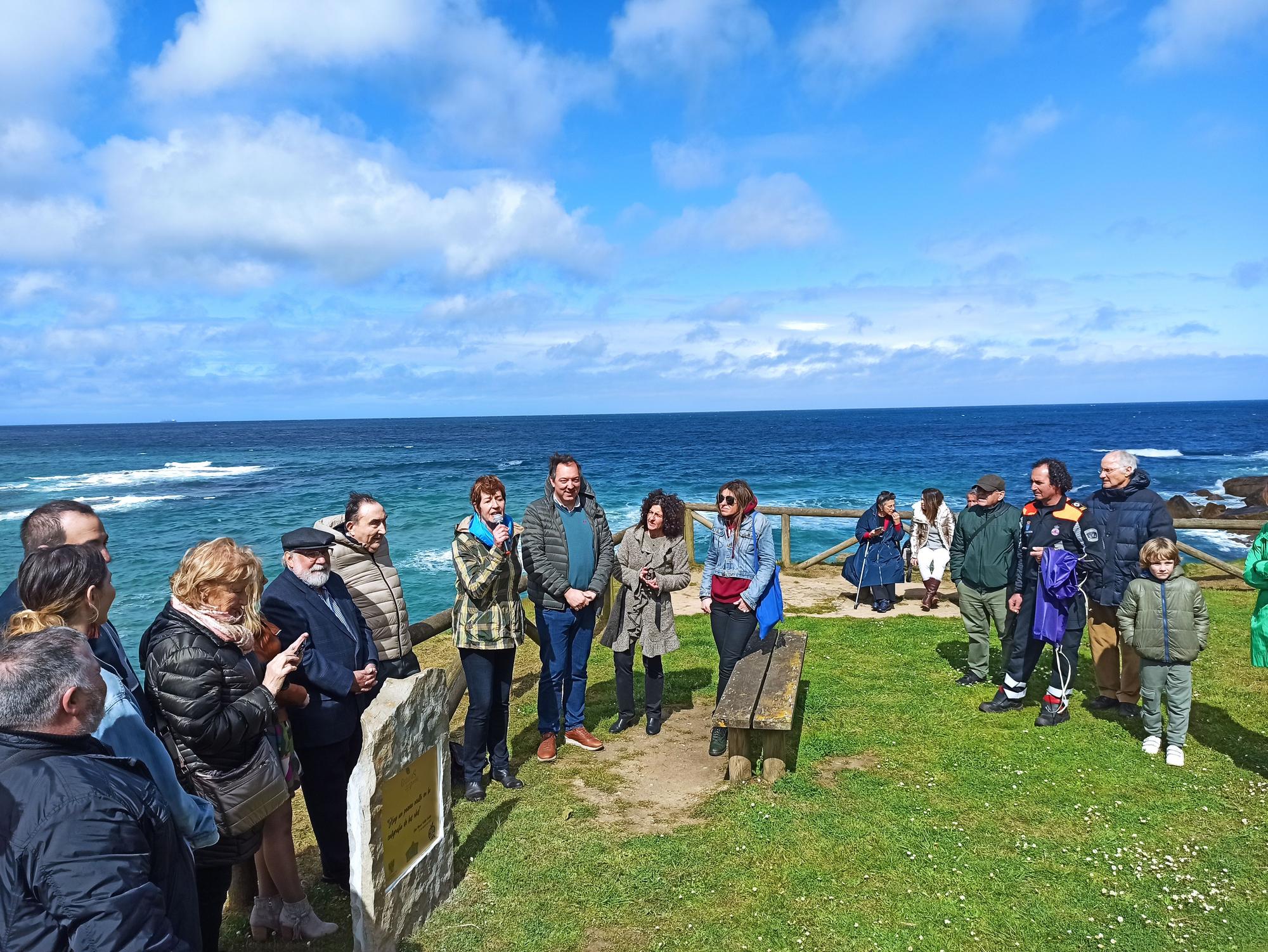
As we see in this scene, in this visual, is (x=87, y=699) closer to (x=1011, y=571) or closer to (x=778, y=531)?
(x=1011, y=571)

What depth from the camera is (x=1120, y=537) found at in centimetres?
596

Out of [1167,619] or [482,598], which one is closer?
[482,598]

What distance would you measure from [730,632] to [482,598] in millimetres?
2012

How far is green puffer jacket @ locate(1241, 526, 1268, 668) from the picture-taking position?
Answer: 4.74m

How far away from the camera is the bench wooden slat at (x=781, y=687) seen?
509 centimetres

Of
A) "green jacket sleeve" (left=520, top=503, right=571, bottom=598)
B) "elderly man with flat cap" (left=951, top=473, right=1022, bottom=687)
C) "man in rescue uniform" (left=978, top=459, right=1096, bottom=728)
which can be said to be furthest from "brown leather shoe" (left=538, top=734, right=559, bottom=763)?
"elderly man with flat cap" (left=951, top=473, right=1022, bottom=687)

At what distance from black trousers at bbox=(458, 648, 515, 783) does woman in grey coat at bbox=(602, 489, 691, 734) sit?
112cm

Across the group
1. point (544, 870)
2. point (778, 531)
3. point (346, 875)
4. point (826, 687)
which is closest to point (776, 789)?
point (544, 870)

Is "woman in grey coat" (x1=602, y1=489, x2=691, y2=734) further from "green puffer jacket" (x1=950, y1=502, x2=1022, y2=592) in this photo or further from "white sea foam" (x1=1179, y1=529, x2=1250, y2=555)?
"white sea foam" (x1=1179, y1=529, x2=1250, y2=555)

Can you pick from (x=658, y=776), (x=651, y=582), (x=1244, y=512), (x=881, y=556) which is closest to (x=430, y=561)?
(x=881, y=556)

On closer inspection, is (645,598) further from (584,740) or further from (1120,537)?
(1120,537)

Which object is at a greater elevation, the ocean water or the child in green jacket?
the child in green jacket

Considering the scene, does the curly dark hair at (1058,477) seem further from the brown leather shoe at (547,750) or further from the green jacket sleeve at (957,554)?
the brown leather shoe at (547,750)

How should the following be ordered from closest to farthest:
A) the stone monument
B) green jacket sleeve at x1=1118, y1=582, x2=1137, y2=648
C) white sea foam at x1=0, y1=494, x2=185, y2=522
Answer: the stone monument
green jacket sleeve at x1=1118, y1=582, x2=1137, y2=648
white sea foam at x1=0, y1=494, x2=185, y2=522
